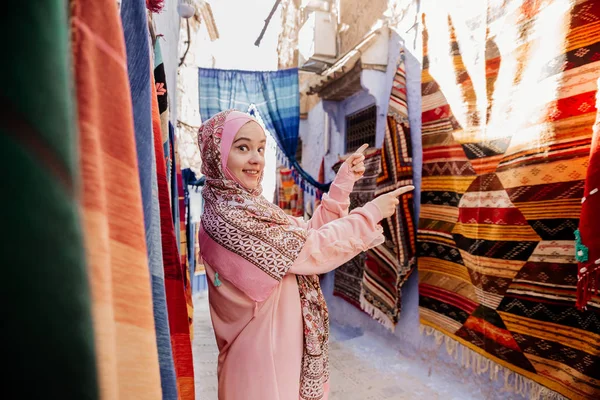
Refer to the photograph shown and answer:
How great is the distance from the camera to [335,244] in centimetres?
A: 120

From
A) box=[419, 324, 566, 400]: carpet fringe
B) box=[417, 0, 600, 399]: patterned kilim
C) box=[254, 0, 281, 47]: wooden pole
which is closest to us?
box=[417, 0, 600, 399]: patterned kilim

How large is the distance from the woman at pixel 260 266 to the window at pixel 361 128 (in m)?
2.90

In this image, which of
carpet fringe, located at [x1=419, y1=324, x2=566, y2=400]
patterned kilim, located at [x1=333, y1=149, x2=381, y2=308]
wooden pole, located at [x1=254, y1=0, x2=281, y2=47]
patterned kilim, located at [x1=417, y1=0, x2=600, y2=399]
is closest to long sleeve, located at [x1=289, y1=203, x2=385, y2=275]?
patterned kilim, located at [x1=417, y1=0, x2=600, y2=399]

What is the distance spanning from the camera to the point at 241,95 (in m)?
4.27

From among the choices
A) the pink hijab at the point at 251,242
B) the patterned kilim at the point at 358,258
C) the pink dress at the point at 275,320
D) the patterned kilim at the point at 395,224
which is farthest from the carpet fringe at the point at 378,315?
the pink dress at the point at 275,320

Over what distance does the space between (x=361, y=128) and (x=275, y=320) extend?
11.2 feet

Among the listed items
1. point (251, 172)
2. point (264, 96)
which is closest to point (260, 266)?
point (251, 172)

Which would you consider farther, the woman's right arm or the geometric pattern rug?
the geometric pattern rug

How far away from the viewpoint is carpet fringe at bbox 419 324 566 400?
5.87 feet

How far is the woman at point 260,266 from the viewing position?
1214 mm

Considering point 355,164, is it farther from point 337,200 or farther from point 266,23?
point 266,23

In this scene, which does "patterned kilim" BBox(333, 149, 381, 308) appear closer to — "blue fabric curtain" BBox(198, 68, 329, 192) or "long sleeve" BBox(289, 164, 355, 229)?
"blue fabric curtain" BBox(198, 68, 329, 192)

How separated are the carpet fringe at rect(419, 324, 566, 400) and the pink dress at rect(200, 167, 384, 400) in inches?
51.6

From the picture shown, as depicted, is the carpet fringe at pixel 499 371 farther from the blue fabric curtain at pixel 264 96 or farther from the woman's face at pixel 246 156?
the blue fabric curtain at pixel 264 96
